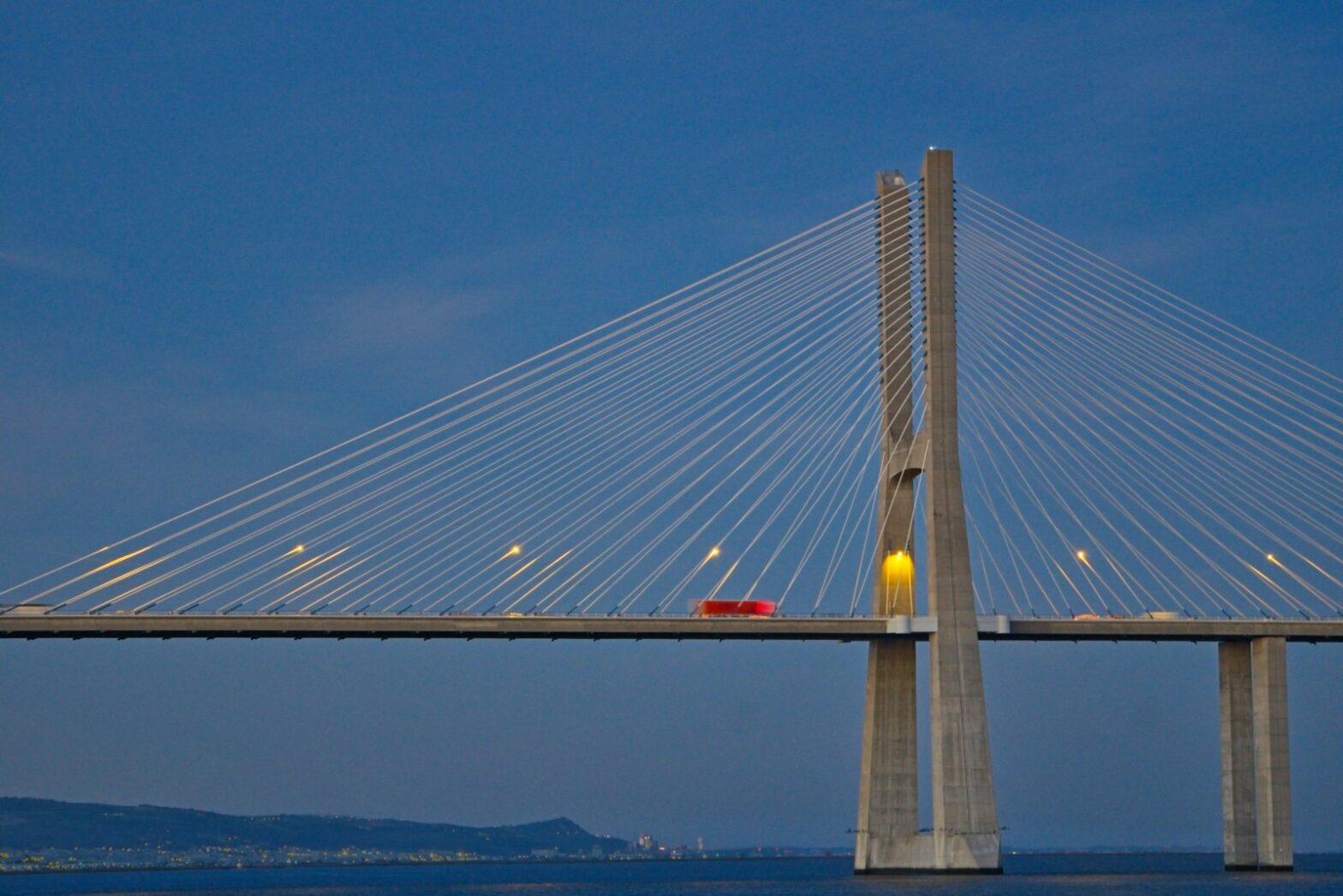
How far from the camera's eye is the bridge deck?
62.5 metres

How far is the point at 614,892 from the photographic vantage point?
248 feet

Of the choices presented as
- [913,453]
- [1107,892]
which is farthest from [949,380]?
[1107,892]

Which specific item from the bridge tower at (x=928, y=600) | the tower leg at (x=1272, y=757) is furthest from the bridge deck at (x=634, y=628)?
the bridge tower at (x=928, y=600)

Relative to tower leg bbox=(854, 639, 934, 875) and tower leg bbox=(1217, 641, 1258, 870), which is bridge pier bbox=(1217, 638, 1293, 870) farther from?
tower leg bbox=(854, 639, 934, 875)

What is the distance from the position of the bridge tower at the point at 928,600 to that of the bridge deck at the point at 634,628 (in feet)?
6.04

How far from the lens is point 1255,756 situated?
240 feet

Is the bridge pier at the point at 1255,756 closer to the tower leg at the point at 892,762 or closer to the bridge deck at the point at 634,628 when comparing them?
the bridge deck at the point at 634,628

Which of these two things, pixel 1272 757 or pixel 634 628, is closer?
pixel 634 628

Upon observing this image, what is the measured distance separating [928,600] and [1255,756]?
15386 millimetres

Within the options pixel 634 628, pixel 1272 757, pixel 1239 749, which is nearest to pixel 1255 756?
pixel 1239 749

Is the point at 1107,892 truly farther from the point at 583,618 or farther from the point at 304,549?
the point at 304,549

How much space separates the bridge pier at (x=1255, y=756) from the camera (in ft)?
234

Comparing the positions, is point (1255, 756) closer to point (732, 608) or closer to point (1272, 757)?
point (1272, 757)

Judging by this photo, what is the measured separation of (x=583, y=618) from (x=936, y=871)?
15.0m
